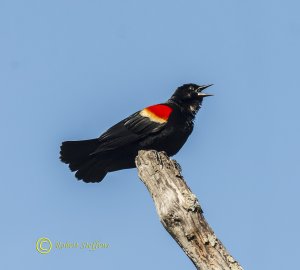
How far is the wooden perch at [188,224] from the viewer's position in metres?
3.91

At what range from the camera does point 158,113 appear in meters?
7.04

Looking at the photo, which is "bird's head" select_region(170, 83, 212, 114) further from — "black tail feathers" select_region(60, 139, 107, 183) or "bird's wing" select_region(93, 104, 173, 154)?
"black tail feathers" select_region(60, 139, 107, 183)

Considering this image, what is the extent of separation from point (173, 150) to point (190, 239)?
306cm

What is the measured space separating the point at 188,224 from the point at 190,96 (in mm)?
3688

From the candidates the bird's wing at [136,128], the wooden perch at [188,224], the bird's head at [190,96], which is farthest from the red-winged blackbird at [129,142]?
the wooden perch at [188,224]

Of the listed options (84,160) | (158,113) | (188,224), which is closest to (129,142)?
(158,113)

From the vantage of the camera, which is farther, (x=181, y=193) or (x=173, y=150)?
(x=173, y=150)

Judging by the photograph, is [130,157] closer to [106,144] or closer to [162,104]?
[106,144]

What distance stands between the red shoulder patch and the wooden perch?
237 centimetres

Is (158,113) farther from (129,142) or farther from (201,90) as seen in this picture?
(201,90)

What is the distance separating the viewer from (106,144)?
704 centimetres

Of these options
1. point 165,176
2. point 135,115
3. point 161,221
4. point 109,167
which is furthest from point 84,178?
point 161,221

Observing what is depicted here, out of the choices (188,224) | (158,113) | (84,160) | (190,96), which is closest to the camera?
(188,224)

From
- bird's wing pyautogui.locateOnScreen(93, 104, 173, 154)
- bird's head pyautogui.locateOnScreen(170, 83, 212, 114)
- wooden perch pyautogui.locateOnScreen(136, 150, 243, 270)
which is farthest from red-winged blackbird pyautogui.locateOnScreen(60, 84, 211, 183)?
wooden perch pyautogui.locateOnScreen(136, 150, 243, 270)
